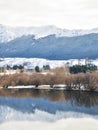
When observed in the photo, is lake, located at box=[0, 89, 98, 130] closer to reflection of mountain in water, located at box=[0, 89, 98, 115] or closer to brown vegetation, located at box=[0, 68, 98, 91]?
reflection of mountain in water, located at box=[0, 89, 98, 115]

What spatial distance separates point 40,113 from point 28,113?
1.04m

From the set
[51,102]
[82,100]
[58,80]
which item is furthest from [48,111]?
[58,80]

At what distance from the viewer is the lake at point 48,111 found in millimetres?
26594

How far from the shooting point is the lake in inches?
1047

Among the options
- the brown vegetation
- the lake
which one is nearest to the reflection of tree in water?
the lake

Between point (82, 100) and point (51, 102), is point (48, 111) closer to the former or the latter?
point (51, 102)

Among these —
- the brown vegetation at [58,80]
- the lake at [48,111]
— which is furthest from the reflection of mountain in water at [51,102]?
the brown vegetation at [58,80]

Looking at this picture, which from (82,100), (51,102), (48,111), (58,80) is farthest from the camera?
(58,80)

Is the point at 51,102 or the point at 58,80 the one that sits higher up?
the point at 58,80

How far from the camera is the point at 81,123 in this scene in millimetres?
26984

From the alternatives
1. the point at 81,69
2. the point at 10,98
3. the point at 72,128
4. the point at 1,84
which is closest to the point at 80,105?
the point at 10,98

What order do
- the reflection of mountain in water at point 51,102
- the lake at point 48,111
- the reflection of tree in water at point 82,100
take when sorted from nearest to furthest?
the lake at point 48,111 < the reflection of mountain in water at point 51,102 < the reflection of tree in water at point 82,100

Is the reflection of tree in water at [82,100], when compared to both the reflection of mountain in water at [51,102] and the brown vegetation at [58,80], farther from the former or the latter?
the brown vegetation at [58,80]

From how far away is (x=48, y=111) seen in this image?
3434 cm
